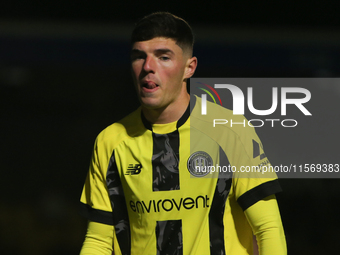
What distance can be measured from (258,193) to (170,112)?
45 cm

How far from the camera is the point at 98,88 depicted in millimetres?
3164

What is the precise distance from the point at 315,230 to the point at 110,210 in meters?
1.89

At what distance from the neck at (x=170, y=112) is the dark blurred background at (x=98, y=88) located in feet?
4.29

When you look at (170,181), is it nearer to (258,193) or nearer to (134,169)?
(134,169)

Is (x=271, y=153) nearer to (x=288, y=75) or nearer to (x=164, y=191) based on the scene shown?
(x=288, y=75)

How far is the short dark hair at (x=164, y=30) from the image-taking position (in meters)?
1.58

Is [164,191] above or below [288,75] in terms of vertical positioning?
below

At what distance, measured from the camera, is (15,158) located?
3.24 meters

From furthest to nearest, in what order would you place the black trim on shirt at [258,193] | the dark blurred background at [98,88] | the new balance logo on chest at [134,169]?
the dark blurred background at [98,88] < the new balance logo on chest at [134,169] < the black trim on shirt at [258,193]

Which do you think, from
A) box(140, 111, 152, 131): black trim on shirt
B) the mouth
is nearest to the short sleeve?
box(140, 111, 152, 131): black trim on shirt

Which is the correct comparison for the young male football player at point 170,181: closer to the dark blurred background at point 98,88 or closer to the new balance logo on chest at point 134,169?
the new balance logo on chest at point 134,169

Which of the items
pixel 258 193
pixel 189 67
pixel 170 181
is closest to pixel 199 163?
pixel 170 181

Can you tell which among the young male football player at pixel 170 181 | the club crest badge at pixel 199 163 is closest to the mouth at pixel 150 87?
the young male football player at pixel 170 181

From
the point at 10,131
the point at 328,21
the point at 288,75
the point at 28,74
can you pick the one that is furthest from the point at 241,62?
the point at 10,131
